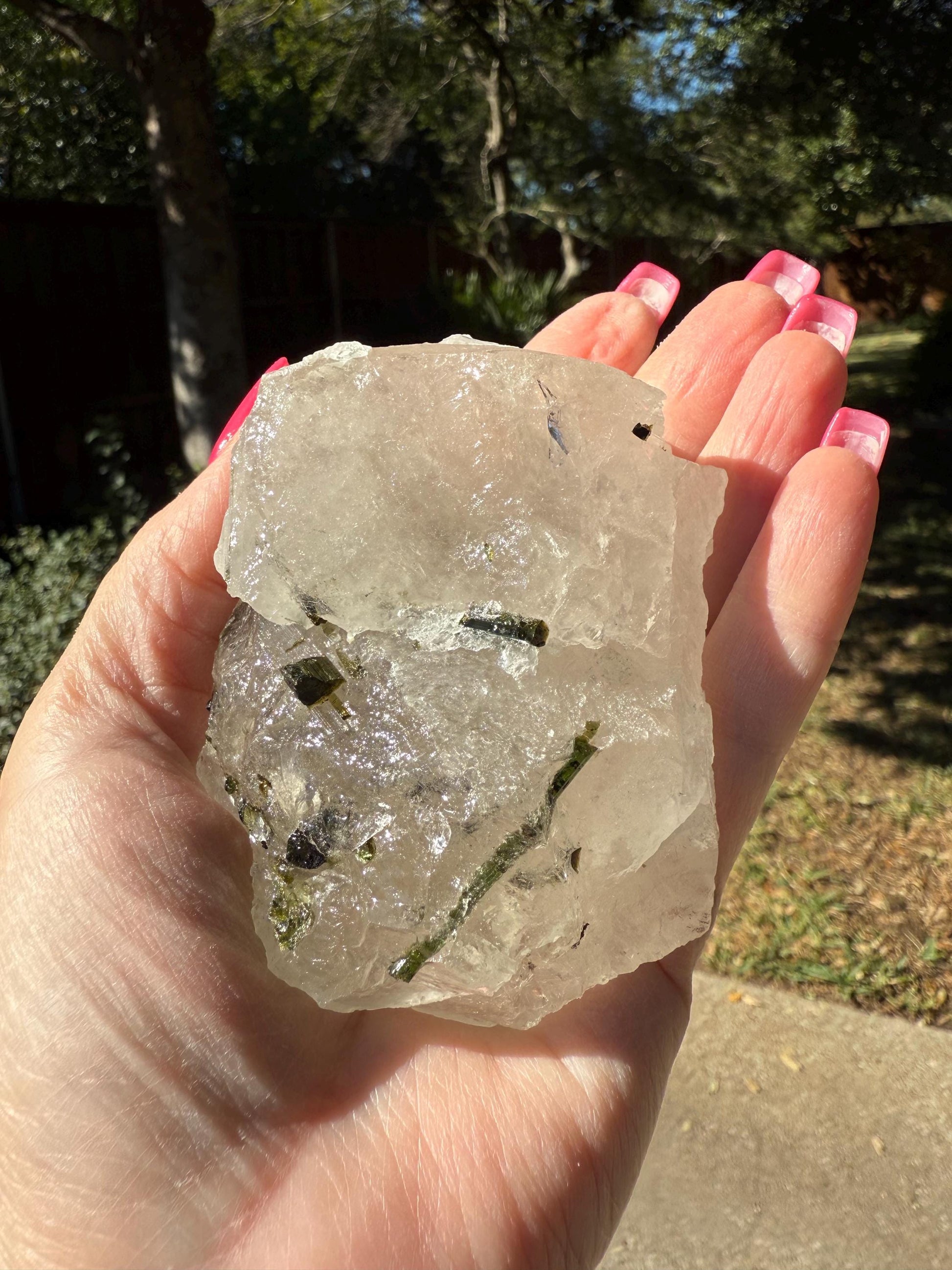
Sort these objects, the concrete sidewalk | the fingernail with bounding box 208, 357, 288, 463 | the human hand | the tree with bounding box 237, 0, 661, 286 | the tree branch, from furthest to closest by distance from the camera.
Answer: the tree with bounding box 237, 0, 661, 286 → the tree branch → the concrete sidewalk → the fingernail with bounding box 208, 357, 288, 463 → the human hand

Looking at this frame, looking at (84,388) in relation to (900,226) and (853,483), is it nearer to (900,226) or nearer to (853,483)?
(853,483)

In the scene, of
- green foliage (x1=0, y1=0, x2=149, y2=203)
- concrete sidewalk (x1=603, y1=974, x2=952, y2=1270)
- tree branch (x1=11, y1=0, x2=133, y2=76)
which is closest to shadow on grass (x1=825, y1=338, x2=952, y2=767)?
concrete sidewalk (x1=603, y1=974, x2=952, y2=1270)

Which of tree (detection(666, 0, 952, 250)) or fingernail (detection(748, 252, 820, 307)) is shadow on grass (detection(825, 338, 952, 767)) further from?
fingernail (detection(748, 252, 820, 307))

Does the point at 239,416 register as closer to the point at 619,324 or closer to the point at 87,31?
the point at 619,324

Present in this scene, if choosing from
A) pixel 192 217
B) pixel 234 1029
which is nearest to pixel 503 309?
pixel 192 217

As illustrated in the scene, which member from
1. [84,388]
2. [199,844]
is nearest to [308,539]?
[199,844]

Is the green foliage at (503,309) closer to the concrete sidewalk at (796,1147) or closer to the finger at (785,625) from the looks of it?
the concrete sidewalk at (796,1147)
